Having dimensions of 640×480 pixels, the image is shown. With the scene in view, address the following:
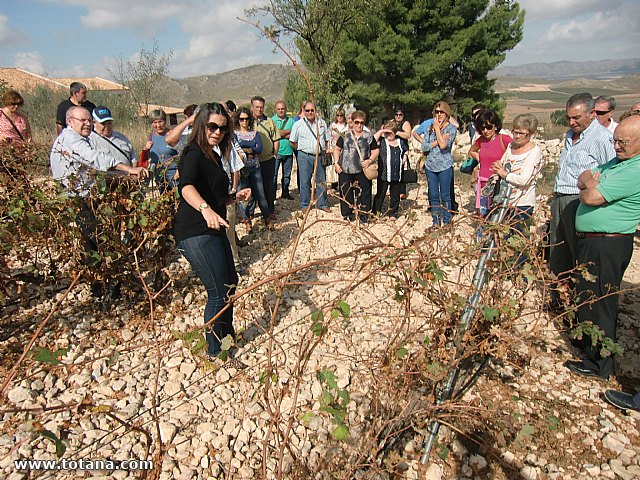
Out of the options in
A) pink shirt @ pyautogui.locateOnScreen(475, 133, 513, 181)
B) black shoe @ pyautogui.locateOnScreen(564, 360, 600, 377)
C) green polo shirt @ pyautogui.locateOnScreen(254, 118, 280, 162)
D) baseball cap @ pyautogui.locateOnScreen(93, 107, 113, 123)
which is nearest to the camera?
black shoe @ pyautogui.locateOnScreen(564, 360, 600, 377)

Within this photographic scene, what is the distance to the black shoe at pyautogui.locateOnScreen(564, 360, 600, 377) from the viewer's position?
2.79 meters

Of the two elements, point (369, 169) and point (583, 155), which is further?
point (369, 169)

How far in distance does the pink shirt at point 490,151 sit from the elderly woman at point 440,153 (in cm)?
51

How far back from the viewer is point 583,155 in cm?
333

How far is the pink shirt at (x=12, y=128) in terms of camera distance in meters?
4.75

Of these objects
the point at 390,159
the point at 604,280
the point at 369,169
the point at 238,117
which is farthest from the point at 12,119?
the point at 604,280

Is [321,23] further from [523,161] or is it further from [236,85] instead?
[236,85]

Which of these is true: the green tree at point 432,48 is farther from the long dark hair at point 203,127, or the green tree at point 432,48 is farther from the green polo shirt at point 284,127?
the long dark hair at point 203,127

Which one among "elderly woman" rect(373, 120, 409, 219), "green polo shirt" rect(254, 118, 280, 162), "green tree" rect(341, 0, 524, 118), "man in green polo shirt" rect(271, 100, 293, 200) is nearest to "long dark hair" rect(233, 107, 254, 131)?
"green polo shirt" rect(254, 118, 280, 162)

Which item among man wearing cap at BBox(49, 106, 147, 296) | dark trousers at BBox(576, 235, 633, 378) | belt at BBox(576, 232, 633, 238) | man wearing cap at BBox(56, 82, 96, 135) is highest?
man wearing cap at BBox(56, 82, 96, 135)

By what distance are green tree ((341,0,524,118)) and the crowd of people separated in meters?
14.6

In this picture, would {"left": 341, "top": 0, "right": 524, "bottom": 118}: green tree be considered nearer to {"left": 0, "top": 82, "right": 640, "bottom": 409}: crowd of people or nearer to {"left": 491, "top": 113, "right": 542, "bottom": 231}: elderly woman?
{"left": 0, "top": 82, "right": 640, "bottom": 409}: crowd of people

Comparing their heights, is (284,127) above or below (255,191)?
above

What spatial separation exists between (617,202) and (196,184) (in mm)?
2738
